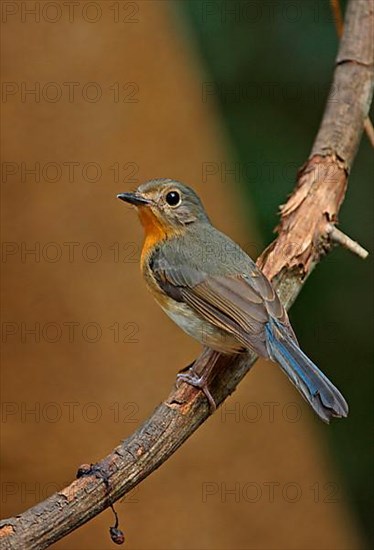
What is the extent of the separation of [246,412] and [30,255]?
1.11 metres

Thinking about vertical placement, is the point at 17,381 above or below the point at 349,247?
below

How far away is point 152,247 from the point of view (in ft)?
8.72

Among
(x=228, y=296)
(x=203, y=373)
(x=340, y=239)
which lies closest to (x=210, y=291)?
(x=228, y=296)

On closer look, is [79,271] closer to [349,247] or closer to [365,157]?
[349,247]

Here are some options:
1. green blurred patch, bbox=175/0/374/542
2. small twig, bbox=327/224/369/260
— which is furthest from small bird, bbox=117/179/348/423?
green blurred patch, bbox=175/0/374/542

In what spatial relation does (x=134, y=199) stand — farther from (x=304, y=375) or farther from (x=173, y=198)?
(x=304, y=375)

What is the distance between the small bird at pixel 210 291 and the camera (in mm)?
2236

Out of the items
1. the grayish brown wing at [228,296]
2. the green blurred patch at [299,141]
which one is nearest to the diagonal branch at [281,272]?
the grayish brown wing at [228,296]

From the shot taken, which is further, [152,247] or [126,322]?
[126,322]

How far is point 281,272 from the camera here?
2592 mm

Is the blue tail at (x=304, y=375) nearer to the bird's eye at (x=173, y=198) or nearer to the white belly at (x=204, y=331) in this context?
the white belly at (x=204, y=331)

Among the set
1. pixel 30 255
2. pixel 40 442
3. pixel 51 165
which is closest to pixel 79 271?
pixel 30 255

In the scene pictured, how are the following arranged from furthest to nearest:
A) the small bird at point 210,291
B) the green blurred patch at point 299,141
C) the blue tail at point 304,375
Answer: the green blurred patch at point 299,141 → the small bird at point 210,291 → the blue tail at point 304,375

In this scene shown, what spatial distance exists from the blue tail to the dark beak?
52 cm
